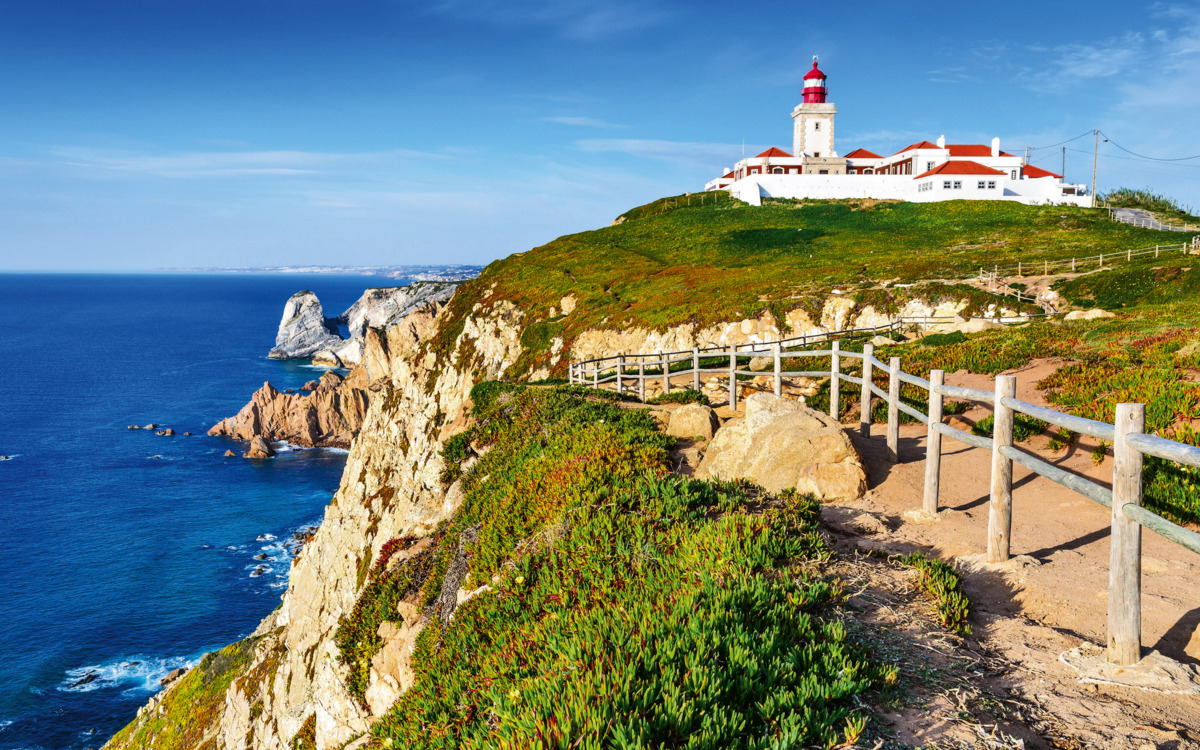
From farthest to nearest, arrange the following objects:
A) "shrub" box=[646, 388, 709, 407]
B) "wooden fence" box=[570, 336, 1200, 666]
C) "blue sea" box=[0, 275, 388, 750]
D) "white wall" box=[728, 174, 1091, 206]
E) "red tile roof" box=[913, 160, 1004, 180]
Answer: "red tile roof" box=[913, 160, 1004, 180] < "white wall" box=[728, 174, 1091, 206] < "blue sea" box=[0, 275, 388, 750] < "shrub" box=[646, 388, 709, 407] < "wooden fence" box=[570, 336, 1200, 666]

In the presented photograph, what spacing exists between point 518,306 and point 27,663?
132 ft

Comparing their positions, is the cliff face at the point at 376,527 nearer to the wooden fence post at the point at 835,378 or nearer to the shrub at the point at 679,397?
the shrub at the point at 679,397

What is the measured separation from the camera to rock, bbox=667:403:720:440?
12.9 m

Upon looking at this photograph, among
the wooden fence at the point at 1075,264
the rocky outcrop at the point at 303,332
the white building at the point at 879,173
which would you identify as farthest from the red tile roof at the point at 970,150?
the rocky outcrop at the point at 303,332

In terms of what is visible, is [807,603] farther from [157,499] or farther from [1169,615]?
[157,499]

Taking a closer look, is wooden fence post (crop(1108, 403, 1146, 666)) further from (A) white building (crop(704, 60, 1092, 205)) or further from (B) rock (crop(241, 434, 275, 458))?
(A) white building (crop(704, 60, 1092, 205))

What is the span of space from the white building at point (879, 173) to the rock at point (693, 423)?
86.3 meters

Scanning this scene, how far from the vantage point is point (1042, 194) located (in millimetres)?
87250

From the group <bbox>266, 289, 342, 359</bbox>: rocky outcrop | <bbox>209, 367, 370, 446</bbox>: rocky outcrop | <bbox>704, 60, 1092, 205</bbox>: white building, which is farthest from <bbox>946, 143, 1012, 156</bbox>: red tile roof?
<bbox>266, 289, 342, 359</bbox>: rocky outcrop

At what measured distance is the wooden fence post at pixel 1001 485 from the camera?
7.12 m

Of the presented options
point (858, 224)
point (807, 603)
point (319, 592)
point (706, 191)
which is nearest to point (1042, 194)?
point (858, 224)

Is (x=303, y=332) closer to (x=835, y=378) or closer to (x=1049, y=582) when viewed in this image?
(x=835, y=378)

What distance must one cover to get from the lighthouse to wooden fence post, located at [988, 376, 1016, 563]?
101 m

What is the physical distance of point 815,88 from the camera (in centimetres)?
9975
